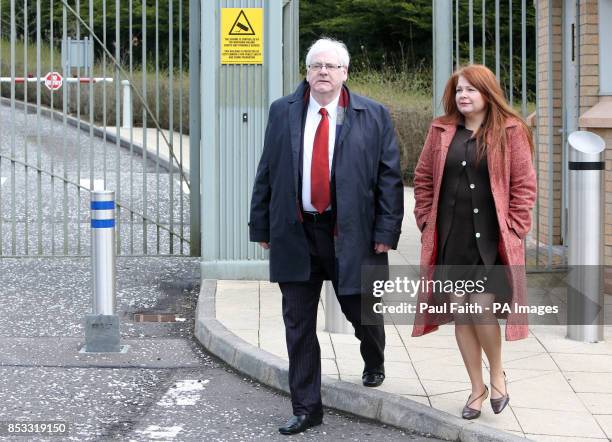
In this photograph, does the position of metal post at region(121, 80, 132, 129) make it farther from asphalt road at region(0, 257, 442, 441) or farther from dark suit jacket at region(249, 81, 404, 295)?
dark suit jacket at region(249, 81, 404, 295)

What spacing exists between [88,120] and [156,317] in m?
5.15

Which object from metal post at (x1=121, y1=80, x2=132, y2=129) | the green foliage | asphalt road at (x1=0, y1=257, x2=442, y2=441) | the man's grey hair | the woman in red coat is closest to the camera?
the woman in red coat

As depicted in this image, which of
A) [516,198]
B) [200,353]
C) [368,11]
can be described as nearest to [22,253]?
[200,353]

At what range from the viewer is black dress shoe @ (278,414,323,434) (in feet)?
19.5

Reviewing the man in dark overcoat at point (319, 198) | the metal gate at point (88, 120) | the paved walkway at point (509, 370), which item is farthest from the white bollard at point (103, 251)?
the metal gate at point (88, 120)

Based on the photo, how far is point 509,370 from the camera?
6.90m

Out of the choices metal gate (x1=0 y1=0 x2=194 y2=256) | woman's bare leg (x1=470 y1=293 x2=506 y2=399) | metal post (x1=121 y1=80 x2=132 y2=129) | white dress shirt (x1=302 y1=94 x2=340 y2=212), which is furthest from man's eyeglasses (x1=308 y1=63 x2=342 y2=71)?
metal post (x1=121 y1=80 x2=132 y2=129)

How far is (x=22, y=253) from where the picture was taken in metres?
11.4

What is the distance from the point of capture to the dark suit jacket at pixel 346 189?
588 cm

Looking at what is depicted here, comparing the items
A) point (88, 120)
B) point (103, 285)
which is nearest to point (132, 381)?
point (103, 285)

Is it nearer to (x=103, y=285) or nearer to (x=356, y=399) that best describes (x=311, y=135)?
(x=356, y=399)

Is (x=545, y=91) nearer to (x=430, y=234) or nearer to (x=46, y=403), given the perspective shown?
(x=430, y=234)

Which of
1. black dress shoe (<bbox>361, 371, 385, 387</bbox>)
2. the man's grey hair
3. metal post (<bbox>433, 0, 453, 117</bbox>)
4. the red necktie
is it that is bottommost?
black dress shoe (<bbox>361, 371, 385, 387</bbox>)

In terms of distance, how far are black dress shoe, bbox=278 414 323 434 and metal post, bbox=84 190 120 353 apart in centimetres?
195
